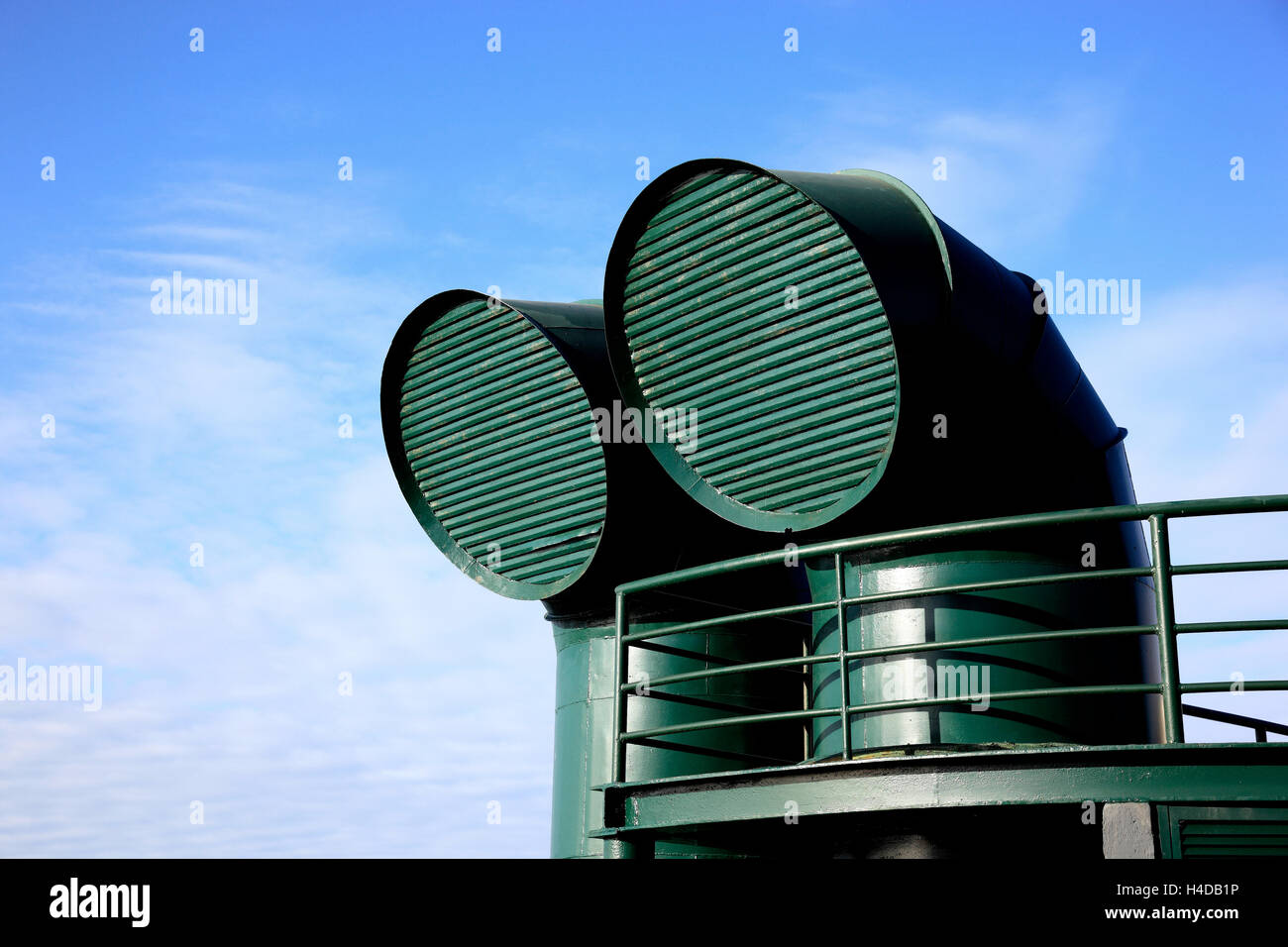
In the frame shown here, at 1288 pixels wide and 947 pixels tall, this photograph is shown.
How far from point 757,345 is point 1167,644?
3.62 m

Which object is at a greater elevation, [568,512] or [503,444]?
[503,444]

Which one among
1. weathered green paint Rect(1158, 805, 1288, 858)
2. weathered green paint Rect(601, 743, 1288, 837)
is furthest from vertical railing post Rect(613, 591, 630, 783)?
weathered green paint Rect(1158, 805, 1288, 858)

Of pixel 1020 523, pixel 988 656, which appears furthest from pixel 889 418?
pixel 988 656

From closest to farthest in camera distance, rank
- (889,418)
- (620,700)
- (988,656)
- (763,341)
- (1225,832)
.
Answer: (1225,832) → (988,656) → (889,418) → (620,700) → (763,341)

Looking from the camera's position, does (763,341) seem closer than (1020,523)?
No

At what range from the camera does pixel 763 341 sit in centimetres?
984

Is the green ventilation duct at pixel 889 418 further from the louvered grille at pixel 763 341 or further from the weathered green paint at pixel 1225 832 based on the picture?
the weathered green paint at pixel 1225 832

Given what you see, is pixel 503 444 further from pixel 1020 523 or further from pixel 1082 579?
pixel 1082 579

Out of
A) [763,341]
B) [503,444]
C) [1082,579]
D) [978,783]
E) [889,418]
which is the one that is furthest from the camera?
[503,444]

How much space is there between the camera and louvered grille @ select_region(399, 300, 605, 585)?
11.7 m

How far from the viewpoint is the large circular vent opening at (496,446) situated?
38.5ft
